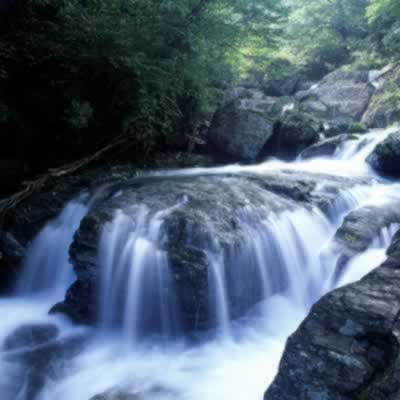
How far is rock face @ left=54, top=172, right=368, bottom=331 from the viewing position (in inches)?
188

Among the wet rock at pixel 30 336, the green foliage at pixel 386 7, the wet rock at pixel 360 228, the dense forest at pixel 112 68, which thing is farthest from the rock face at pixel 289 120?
the wet rock at pixel 30 336

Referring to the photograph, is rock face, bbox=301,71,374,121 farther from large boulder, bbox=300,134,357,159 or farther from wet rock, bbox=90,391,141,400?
wet rock, bbox=90,391,141,400

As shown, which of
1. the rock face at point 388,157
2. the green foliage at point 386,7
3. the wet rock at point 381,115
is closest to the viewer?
the rock face at point 388,157

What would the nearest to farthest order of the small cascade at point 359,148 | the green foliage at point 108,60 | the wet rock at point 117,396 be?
the wet rock at point 117,396 < the green foliage at point 108,60 < the small cascade at point 359,148

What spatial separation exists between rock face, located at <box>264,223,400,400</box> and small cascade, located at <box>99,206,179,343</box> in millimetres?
2242

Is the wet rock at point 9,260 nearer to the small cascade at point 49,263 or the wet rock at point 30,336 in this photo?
the small cascade at point 49,263

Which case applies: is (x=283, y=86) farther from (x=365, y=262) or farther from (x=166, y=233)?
(x=166, y=233)

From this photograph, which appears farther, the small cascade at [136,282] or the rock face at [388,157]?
the rock face at [388,157]

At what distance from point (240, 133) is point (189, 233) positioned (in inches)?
255

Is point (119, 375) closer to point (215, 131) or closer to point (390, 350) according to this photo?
point (390, 350)

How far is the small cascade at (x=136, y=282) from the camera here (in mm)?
4883

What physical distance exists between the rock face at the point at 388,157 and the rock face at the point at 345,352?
6.95m

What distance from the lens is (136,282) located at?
505 centimetres

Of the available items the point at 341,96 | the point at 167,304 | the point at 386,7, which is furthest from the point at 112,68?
the point at 386,7
